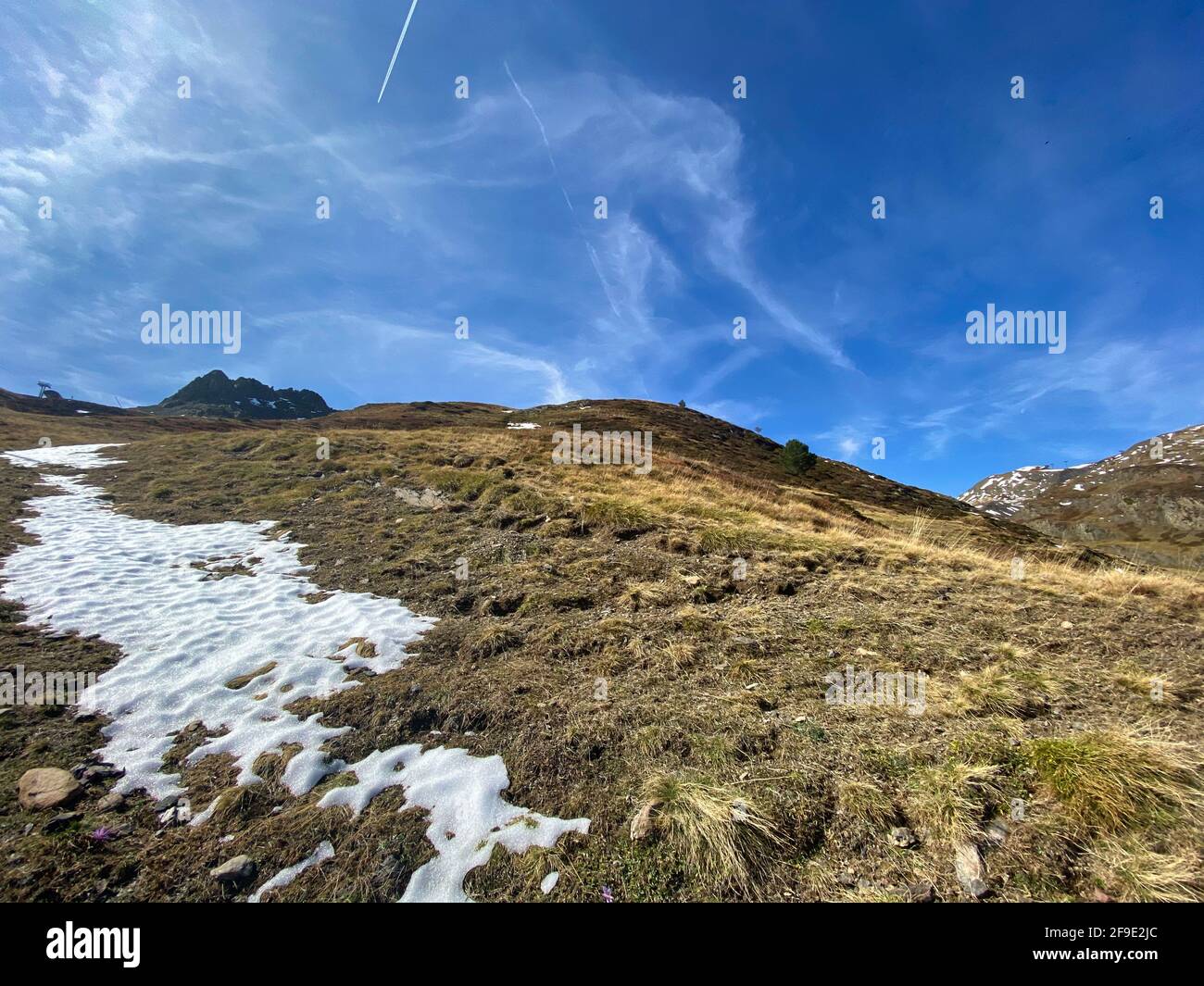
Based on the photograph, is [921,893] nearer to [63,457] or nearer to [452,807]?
[452,807]

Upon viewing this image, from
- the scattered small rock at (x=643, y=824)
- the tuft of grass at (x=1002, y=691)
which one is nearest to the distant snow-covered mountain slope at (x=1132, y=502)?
the tuft of grass at (x=1002, y=691)

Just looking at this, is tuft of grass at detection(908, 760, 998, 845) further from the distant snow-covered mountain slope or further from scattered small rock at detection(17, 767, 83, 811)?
the distant snow-covered mountain slope

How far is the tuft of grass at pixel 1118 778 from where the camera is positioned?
3.84 meters

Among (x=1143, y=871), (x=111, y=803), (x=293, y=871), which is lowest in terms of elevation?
(x=293, y=871)

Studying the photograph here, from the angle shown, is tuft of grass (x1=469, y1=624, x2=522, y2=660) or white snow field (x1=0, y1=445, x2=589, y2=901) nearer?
white snow field (x1=0, y1=445, x2=589, y2=901)

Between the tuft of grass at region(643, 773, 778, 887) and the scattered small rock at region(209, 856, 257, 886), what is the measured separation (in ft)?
11.3

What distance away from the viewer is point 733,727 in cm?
541

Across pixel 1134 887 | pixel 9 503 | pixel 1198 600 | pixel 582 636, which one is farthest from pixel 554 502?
pixel 9 503

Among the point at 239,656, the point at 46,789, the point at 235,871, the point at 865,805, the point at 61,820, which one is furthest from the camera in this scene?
the point at 239,656

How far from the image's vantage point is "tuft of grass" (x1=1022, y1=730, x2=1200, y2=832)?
12.6 ft

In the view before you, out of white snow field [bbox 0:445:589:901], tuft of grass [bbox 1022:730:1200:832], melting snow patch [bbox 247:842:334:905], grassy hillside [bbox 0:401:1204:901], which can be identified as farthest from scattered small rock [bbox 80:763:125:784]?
tuft of grass [bbox 1022:730:1200:832]

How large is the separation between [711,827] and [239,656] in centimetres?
764

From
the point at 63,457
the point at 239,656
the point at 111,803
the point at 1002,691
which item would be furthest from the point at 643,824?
the point at 63,457
